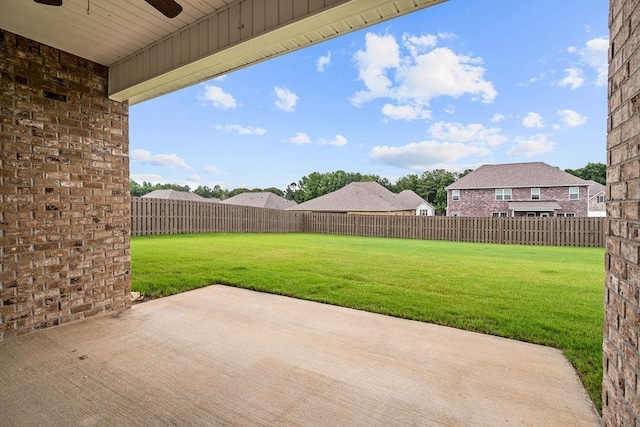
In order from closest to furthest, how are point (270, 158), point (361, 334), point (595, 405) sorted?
point (595, 405) → point (361, 334) → point (270, 158)

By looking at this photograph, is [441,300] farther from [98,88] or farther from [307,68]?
[307,68]

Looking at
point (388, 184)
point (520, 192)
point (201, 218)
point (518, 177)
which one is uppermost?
point (388, 184)

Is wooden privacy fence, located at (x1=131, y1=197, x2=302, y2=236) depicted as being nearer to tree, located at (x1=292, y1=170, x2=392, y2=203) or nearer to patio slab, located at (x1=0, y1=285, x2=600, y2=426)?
patio slab, located at (x1=0, y1=285, x2=600, y2=426)

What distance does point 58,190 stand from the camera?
288cm

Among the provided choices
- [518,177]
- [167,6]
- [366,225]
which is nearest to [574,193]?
[518,177]

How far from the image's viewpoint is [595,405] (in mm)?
1734

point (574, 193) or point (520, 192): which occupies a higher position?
point (520, 192)

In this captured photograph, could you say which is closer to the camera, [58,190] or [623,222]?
[623,222]

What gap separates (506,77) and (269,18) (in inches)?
1046

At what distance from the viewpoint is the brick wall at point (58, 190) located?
8.55ft

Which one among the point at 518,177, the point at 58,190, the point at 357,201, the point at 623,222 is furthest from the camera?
the point at 357,201

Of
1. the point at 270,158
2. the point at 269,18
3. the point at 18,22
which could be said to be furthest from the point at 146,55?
the point at 270,158

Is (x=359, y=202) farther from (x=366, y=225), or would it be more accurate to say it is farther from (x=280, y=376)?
(x=280, y=376)

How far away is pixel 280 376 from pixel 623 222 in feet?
6.53
